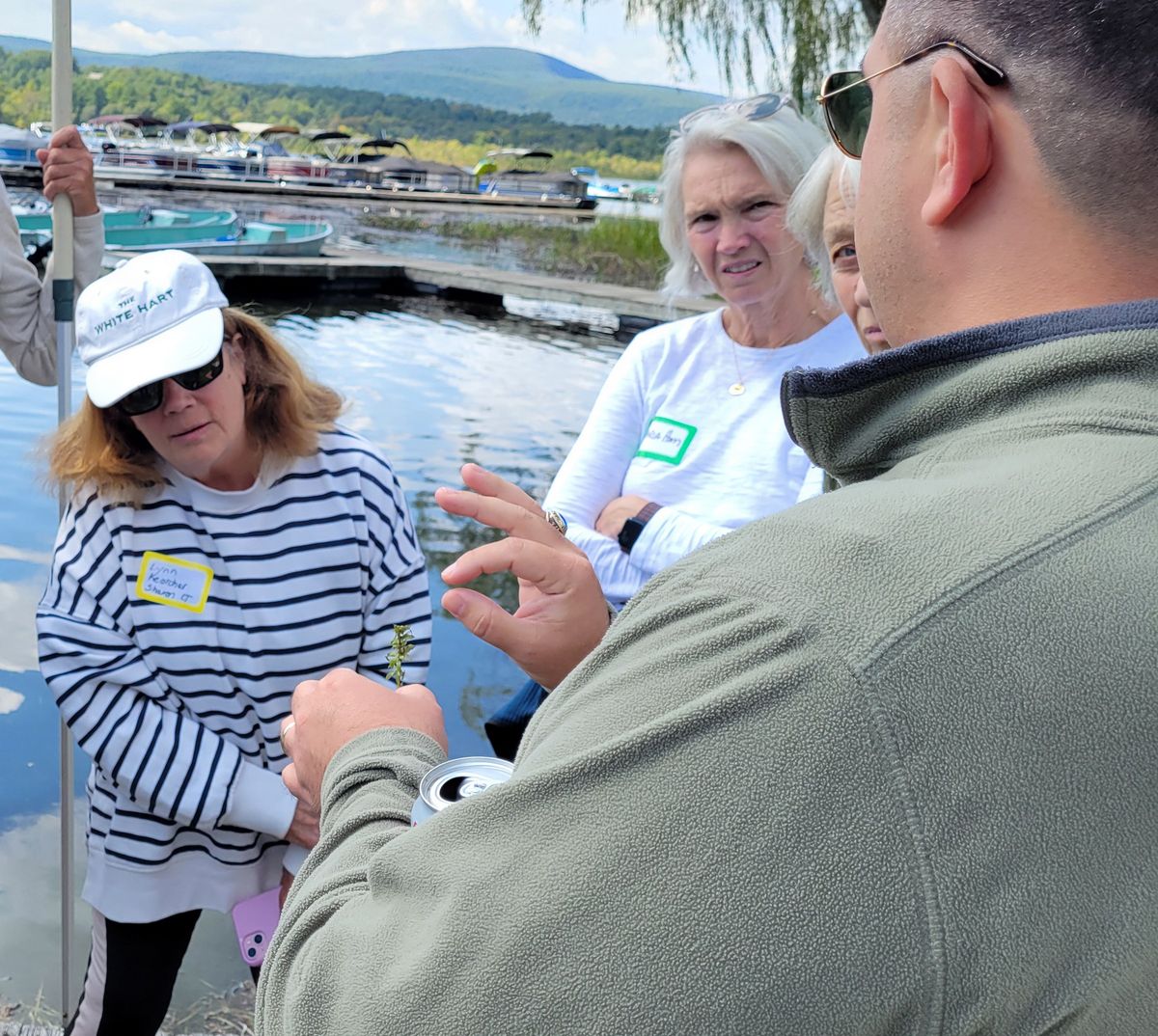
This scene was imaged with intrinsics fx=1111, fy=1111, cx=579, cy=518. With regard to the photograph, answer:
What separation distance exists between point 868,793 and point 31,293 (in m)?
3.13

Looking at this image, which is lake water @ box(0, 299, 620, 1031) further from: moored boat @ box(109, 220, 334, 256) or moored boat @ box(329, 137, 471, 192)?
moored boat @ box(329, 137, 471, 192)

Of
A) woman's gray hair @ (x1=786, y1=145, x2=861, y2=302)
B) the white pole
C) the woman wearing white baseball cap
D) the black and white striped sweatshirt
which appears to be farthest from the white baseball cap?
woman's gray hair @ (x1=786, y1=145, x2=861, y2=302)

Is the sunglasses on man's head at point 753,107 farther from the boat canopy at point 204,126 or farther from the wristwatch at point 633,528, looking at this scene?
the boat canopy at point 204,126

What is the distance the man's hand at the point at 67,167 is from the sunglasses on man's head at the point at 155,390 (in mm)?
925

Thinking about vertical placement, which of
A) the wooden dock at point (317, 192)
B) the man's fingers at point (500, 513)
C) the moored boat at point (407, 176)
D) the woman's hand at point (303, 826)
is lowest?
the moored boat at point (407, 176)

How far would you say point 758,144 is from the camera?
2631mm

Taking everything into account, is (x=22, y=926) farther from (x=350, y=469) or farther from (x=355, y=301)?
(x=355, y=301)

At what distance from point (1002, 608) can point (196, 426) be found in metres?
1.97

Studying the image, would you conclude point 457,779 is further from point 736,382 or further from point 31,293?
point 31,293

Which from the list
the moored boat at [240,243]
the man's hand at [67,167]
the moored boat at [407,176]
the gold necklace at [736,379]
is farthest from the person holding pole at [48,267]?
the moored boat at [407,176]

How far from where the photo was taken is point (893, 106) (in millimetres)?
871

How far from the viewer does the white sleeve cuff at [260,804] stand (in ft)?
7.24

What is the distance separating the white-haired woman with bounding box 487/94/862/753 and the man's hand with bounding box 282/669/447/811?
1.27 m

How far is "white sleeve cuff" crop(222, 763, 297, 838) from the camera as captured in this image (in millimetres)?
2207
